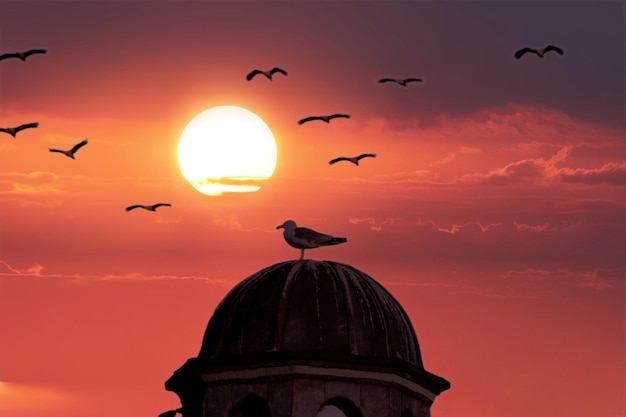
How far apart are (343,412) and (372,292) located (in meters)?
3.71

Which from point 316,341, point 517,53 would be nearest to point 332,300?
point 316,341

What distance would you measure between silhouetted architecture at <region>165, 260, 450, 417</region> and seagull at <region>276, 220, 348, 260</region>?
1007 millimetres

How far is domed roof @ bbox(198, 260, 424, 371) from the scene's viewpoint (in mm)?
80375

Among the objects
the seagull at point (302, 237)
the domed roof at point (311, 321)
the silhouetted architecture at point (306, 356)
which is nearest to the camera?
the silhouetted architecture at point (306, 356)

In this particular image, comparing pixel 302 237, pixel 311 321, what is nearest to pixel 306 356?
pixel 311 321

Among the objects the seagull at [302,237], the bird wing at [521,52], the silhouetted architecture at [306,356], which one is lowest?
the silhouetted architecture at [306,356]

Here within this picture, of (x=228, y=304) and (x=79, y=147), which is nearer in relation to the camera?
(x=228, y=304)

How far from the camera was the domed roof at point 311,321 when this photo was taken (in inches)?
3164

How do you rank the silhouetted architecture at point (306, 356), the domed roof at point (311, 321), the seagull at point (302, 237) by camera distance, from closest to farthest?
the silhouetted architecture at point (306, 356) < the domed roof at point (311, 321) < the seagull at point (302, 237)

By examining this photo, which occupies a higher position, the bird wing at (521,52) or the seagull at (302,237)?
the bird wing at (521,52)

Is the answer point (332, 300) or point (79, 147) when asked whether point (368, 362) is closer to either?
point (332, 300)

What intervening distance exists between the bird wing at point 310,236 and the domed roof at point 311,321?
2.66 ft

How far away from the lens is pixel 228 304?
3241 inches

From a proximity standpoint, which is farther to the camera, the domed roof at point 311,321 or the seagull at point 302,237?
the seagull at point 302,237
